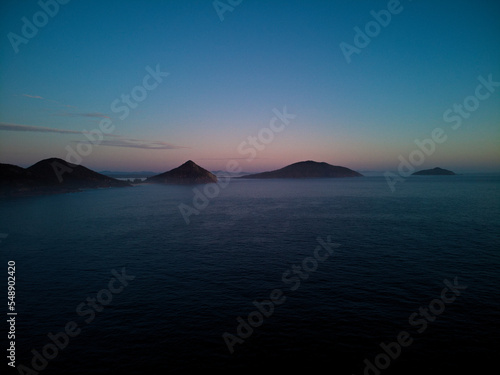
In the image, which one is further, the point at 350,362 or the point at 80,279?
the point at 80,279

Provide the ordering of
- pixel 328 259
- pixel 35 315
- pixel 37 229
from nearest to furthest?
pixel 35 315, pixel 328 259, pixel 37 229

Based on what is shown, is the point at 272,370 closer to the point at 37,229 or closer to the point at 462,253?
the point at 462,253

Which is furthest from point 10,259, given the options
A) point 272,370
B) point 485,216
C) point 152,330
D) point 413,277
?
point 485,216

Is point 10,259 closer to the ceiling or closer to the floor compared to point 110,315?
closer to the ceiling

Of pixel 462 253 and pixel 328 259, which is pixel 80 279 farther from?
pixel 462 253

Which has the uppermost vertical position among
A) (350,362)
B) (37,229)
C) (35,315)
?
(37,229)

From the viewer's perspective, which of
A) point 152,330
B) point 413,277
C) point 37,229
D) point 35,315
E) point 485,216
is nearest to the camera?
point 152,330

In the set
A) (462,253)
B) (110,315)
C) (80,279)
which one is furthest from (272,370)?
(462,253)
